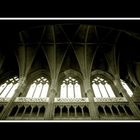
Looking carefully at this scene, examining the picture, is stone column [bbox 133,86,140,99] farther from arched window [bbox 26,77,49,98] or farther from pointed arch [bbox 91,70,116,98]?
arched window [bbox 26,77,49,98]

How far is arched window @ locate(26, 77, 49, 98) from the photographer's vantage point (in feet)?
39.9

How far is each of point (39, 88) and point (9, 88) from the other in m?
2.39

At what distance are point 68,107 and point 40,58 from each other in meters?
6.83

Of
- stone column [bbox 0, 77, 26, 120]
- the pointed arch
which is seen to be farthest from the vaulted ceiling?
stone column [bbox 0, 77, 26, 120]

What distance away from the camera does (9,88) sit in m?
13.0

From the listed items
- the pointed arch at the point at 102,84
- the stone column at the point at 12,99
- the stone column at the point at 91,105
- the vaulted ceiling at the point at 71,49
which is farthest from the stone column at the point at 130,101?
the stone column at the point at 12,99

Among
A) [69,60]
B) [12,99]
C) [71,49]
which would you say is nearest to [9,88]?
[12,99]

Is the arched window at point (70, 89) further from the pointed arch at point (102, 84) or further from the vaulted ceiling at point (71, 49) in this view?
the pointed arch at point (102, 84)

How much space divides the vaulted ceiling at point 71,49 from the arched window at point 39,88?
1234 millimetres

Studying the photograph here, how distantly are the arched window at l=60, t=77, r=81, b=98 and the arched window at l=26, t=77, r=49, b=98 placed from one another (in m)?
1.35

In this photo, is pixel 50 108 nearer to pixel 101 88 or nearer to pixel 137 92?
pixel 101 88
